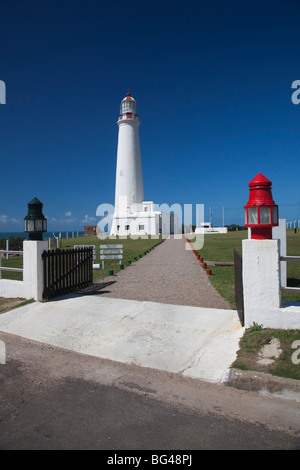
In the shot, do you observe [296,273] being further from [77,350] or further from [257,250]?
[77,350]

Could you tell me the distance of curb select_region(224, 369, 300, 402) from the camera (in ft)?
12.6

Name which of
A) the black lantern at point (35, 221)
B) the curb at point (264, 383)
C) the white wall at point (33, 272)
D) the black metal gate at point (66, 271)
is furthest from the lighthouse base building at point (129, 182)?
the curb at point (264, 383)

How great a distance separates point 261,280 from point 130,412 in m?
3.06

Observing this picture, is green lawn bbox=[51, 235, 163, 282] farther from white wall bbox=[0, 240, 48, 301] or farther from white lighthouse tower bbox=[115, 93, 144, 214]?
white lighthouse tower bbox=[115, 93, 144, 214]

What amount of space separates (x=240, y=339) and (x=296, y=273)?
24.9 feet

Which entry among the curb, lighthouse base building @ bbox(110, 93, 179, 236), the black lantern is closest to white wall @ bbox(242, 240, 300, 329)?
the curb

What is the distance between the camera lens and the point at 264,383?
4.00 m

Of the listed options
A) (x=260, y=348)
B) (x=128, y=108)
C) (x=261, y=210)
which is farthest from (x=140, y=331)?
(x=128, y=108)

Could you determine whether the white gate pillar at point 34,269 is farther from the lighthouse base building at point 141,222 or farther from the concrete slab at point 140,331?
the lighthouse base building at point 141,222

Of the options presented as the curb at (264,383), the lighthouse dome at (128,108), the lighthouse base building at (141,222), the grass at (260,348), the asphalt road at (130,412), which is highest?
the lighthouse dome at (128,108)

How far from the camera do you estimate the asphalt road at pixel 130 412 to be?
118 inches

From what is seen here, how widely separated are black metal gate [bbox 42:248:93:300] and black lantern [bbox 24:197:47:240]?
0.61 metres

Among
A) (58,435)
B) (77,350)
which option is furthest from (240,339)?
(58,435)

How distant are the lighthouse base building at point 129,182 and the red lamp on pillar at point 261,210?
158ft
